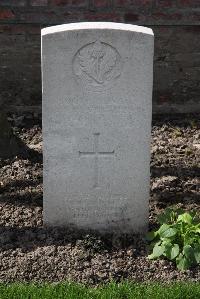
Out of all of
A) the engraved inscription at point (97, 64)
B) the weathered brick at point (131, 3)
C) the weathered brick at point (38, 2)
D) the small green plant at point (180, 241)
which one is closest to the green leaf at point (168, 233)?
the small green plant at point (180, 241)

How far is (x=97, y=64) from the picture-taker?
4.07 meters

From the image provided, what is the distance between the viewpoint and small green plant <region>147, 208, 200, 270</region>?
409cm

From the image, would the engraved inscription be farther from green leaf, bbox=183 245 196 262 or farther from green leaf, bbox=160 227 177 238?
green leaf, bbox=183 245 196 262

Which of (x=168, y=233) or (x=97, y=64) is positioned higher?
(x=97, y=64)

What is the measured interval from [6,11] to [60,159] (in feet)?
8.78

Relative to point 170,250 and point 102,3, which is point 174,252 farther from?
point 102,3

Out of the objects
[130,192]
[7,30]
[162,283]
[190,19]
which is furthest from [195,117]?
[162,283]

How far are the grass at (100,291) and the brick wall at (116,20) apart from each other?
3.10m

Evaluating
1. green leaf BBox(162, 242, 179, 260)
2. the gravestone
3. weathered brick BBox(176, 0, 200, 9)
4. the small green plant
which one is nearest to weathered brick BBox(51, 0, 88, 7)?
weathered brick BBox(176, 0, 200, 9)

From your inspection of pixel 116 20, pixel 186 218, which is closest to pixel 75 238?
pixel 186 218

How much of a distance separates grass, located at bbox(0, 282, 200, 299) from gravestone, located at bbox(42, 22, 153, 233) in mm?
618

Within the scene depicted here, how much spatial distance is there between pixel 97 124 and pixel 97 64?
39 centimetres

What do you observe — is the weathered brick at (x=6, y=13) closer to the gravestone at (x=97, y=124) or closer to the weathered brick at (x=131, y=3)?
the weathered brick at (x=131, y=3)

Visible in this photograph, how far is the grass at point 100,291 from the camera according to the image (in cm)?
388
